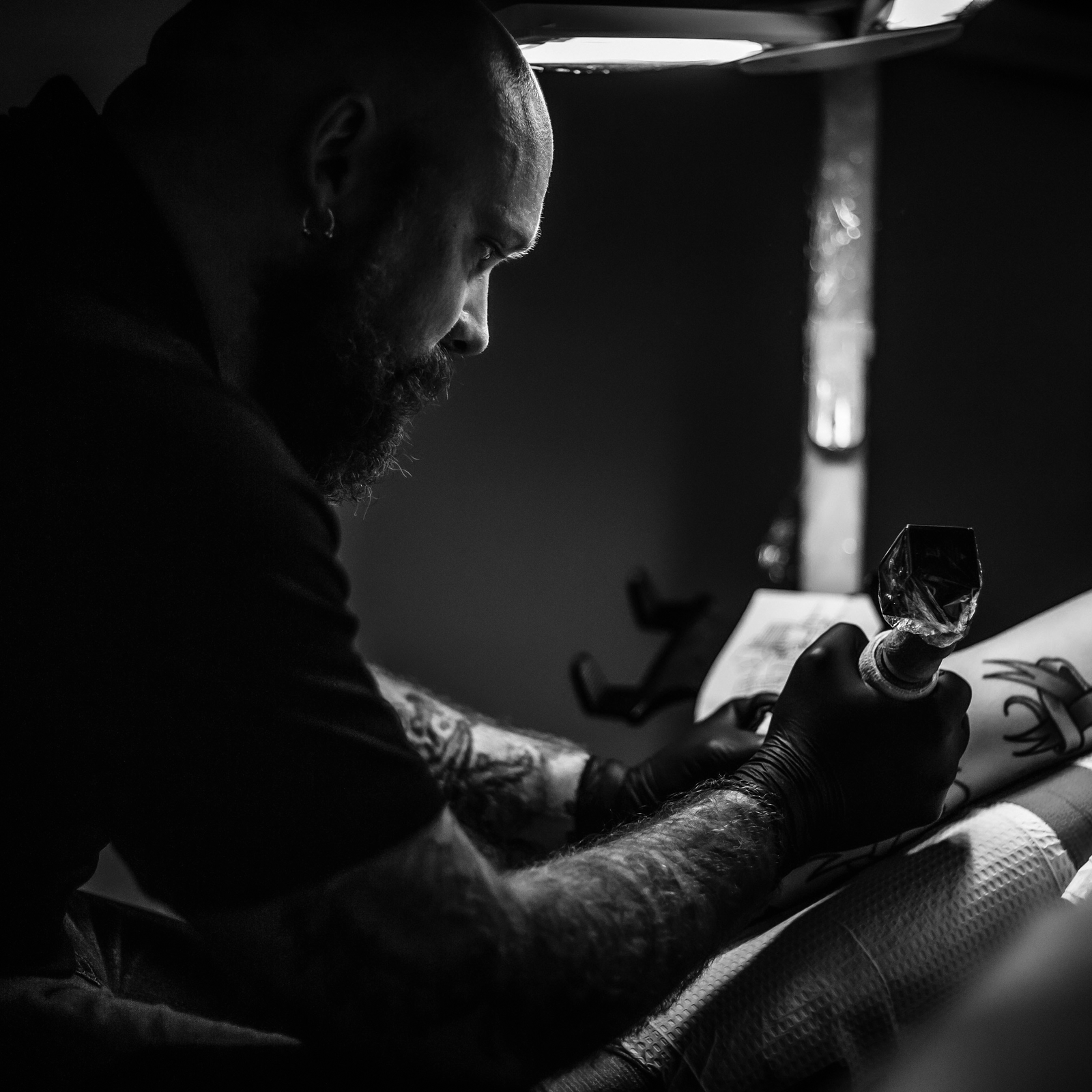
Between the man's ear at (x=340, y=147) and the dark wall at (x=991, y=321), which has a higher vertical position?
the man's ear at (x=340, y=147)

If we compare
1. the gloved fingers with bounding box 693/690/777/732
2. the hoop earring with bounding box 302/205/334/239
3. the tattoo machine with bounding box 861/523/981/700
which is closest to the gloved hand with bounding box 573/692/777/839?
the gloved fingers with bounding box 693/690/777/732

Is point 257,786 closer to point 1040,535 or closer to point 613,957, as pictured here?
point 613,957

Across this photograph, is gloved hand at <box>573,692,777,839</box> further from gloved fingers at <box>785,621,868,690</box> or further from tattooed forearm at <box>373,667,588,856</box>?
gloved fingers at <box>785,621,868,690</box>

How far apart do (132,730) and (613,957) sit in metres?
0.29

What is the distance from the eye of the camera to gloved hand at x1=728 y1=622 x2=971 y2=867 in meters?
0.80

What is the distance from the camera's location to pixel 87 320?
65 cm

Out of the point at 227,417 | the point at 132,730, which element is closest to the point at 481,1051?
the point at 132,730

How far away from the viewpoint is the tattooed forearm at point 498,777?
3.70 feet

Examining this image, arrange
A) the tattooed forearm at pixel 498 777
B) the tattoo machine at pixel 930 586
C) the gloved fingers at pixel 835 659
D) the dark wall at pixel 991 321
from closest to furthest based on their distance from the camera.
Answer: the tattoo machine at pixel 930 586, the gloved fingers at pixel 835 659, the tattooed forearm at pixel 498 777, the dark wall at pixel 991 321

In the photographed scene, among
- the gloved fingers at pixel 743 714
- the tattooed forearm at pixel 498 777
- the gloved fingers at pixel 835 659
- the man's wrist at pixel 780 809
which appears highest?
the gloved fingers at pixel 835 659

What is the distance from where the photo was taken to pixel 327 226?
79cm

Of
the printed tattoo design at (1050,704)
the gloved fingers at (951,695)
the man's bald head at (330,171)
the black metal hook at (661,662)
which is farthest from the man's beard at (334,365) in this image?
the black metal hook at (661,662)

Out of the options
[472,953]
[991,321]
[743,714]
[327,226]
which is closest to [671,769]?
[743,714]

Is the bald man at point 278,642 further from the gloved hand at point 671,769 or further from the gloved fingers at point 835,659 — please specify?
the gloved hand at point 671,769
